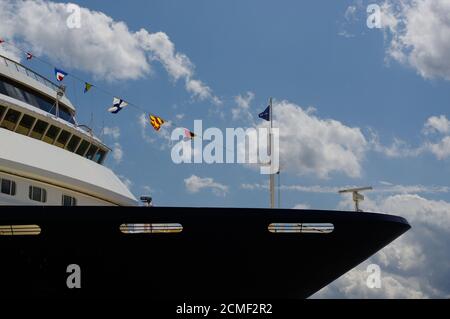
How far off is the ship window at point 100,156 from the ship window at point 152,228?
7.45m

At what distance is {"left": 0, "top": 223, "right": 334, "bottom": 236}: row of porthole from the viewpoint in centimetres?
1545

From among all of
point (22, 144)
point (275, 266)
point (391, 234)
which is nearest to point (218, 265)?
point (275, 266)

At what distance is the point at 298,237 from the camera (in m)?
16.6

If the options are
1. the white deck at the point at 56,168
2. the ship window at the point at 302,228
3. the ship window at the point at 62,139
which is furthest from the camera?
the ship window at the point at 62,139

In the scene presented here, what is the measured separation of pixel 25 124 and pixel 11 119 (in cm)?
46

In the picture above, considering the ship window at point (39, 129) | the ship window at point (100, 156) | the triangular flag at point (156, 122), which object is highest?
the triangular flag at point (156, 122)

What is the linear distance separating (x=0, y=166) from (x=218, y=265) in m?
5.88

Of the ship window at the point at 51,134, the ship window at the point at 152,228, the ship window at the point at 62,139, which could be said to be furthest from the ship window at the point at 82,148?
the ship window at the point at 152,228

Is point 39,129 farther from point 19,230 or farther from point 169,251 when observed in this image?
point 169,251

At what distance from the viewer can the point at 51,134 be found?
20.9m

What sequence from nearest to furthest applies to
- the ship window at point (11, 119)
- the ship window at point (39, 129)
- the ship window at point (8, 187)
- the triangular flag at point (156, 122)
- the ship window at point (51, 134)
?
1. the ship window at point (8, 187)
2. the ship window at point (11, 119)
3. the ship window at point (39, 129)
4. the ship window at point (51, 134)
5. the triangular flag at point (156, 122)

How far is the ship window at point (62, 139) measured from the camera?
69.3 ft

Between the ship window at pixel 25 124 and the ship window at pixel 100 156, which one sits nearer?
the ship window at pixel 25 124

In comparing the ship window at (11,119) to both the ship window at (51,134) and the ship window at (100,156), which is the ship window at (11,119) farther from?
the ship window at (100,156)
